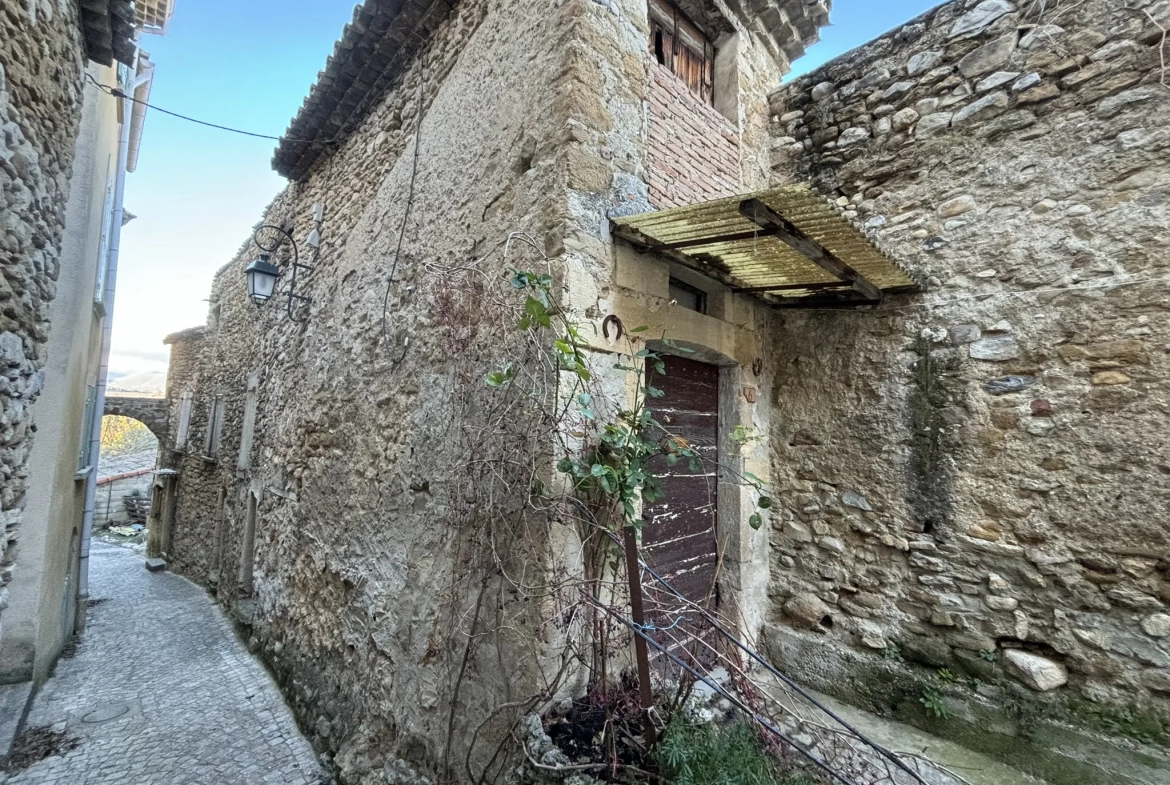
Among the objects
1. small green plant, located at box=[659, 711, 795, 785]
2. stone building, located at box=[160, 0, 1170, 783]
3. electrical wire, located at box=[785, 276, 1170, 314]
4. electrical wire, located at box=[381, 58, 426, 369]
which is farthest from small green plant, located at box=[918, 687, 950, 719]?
electrical wire, located at box=[381, 58, 426, 369]

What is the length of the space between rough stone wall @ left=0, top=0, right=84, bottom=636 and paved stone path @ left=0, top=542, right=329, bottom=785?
2100 millimetres

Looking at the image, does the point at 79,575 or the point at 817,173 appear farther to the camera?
the point at 79,575

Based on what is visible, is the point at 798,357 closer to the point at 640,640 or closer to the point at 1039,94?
the point at 1039,94

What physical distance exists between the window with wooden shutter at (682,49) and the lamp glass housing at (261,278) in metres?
4.18

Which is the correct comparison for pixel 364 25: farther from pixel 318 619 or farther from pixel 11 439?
pixel 318 619

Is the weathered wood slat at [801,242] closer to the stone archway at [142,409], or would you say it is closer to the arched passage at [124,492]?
the stone archway at [142,409]

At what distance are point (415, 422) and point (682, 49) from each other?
3.02m

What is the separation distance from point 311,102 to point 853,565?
5.98m

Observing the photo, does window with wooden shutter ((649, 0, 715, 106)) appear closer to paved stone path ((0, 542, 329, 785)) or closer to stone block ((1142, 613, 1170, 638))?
stone block ((1142, 613, 1170, 638))

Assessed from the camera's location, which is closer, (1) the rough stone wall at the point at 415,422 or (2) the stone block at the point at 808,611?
(1) the rough stone wall at the point at 415,422

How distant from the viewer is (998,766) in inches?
94.5

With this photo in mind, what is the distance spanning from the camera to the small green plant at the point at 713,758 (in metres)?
1.75

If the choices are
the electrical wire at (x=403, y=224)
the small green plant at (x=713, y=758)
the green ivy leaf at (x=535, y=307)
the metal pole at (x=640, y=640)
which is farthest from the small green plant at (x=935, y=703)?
the electrical wire at (x=403, y=224)

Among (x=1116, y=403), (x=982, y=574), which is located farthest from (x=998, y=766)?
(x=1116, y=403)
